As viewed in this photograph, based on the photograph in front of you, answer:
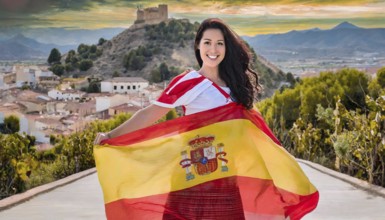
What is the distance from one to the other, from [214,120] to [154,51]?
109 m

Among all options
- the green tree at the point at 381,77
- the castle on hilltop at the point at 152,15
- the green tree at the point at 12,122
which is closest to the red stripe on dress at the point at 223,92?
the green tree at the point at 381,77

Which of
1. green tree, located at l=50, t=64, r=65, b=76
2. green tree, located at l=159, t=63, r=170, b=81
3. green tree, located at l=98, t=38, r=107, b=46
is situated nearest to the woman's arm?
green tree, located at l=159, t=63, r=170, b=81

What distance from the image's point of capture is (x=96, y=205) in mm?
6730

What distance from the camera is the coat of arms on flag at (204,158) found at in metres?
3.24

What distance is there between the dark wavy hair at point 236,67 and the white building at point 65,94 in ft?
263

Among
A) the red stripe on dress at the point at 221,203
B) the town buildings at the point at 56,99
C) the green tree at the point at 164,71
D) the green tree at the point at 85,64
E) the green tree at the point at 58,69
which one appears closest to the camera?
the red stripe on dress at the point at 221,203

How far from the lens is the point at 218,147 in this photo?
3266 mm

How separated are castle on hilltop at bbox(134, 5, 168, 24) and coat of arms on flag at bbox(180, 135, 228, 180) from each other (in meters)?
122

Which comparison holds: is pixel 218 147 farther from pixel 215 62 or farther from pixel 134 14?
pixel 134 14

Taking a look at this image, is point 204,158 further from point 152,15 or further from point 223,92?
point 152,15

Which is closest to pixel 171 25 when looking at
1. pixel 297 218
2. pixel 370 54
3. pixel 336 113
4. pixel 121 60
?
pixel 121 60

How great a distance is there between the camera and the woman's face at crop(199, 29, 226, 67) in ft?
10.8

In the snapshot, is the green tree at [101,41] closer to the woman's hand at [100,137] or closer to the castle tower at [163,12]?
the castle tower at [163,12]

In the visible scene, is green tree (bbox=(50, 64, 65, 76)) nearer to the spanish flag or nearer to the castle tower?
the castle tower
